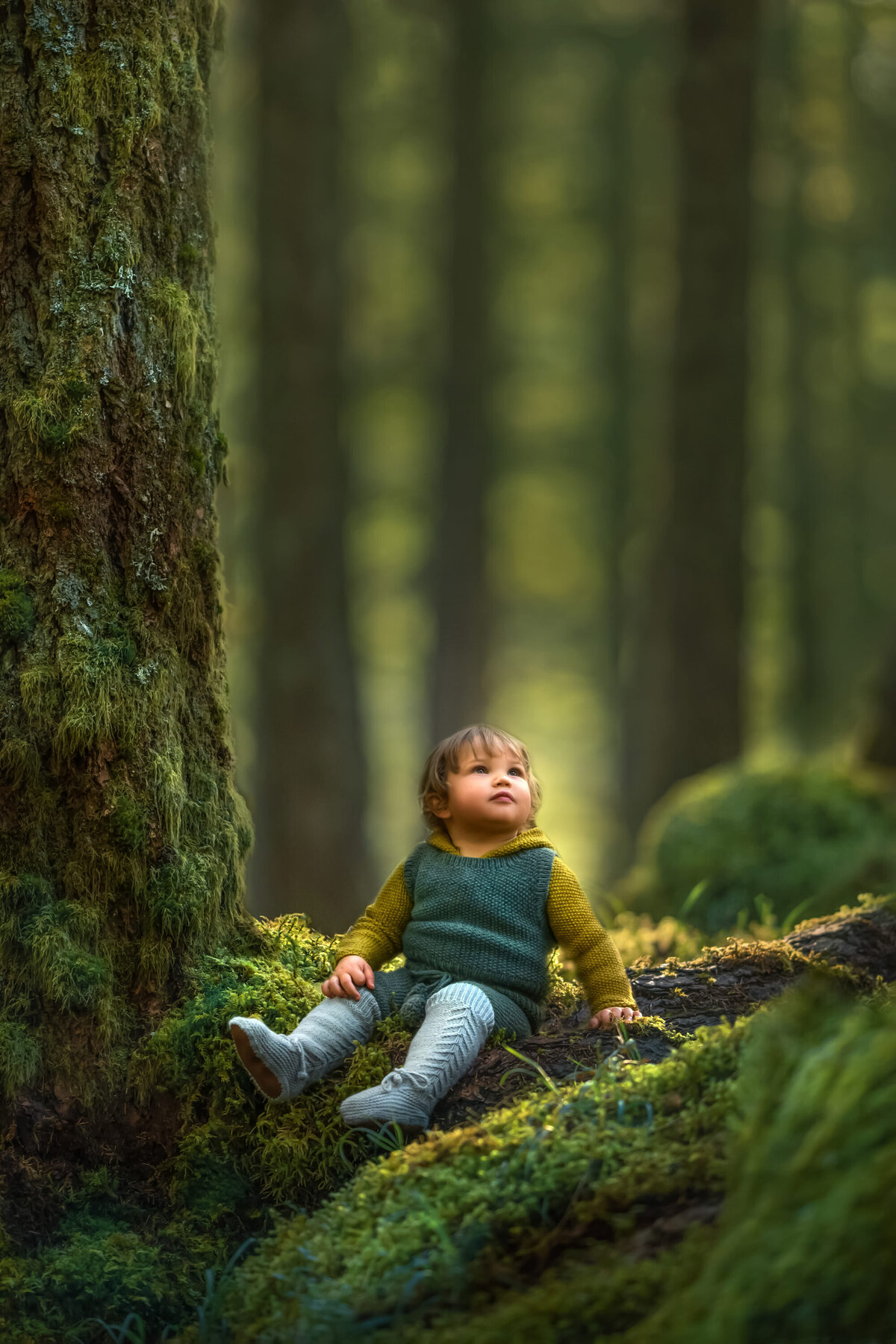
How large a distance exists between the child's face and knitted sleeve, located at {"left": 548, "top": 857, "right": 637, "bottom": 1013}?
256 mm

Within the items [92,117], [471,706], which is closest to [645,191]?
[471,706]

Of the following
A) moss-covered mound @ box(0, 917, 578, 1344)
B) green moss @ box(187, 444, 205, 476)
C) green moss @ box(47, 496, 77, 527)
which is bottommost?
moss-covered mound @ box(0, 917, 578, 1344)

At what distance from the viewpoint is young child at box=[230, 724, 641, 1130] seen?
9.13 ft

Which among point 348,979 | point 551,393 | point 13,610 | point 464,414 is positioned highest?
point 551,393

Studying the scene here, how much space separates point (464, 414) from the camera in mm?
12688

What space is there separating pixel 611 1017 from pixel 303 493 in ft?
18.5

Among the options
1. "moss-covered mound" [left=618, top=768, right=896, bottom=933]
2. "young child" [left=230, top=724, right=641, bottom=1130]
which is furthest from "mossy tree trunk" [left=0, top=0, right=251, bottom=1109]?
"moss-covered mound" [left=618, top=768, right=896, bottom=933]

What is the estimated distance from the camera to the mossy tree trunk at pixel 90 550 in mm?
2779

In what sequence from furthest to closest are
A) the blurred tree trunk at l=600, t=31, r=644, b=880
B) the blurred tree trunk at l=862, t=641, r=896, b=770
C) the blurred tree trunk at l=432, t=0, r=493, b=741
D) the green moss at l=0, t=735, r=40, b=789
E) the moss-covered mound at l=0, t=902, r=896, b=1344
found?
the blurred tree trunk at l=600, t=31, r=644, b=880 < the blurred tree trunk at l=432, t=0, r=493, b=741 < the blurred tree trunk at l=862, t=641, r=896, b=770 < the green moss at l=0, t=735, r=40, b=789 < the moss-covered mound at l=0, t=902, r=896, b=1344

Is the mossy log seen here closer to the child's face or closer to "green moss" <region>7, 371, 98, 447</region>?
the child's face

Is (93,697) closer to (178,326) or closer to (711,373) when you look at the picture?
(178,326)

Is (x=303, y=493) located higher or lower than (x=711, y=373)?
lower

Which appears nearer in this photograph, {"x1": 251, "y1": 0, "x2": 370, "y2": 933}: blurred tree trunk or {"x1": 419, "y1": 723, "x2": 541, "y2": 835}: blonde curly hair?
{"x1": 419, "y1": 723, "x2": 541, "y2": 835}: blonde curly hair

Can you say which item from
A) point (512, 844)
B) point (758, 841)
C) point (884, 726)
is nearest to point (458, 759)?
point (512, 844)
